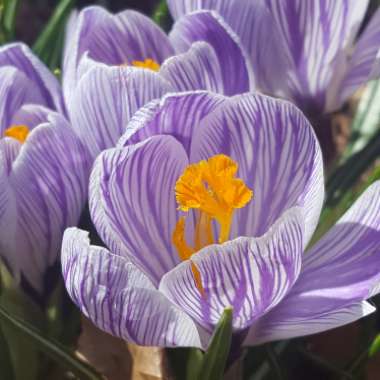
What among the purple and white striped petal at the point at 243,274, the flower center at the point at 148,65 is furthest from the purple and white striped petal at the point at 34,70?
the purple and white striped petal at the point at 243,274

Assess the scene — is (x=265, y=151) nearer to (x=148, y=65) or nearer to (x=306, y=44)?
(x=148, y=65)

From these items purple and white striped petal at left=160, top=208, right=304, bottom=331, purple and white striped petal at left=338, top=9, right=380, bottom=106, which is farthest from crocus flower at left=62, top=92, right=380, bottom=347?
purple and white striped petal at left=338, top=9, right=380, bottom=106

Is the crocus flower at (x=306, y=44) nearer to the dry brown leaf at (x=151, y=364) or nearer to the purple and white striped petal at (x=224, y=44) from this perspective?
the purple and white striped petal at (x=224, y=44)

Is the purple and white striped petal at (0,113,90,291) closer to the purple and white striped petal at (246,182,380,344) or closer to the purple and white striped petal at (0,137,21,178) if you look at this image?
the purple and white striped petal at (0,137,21,178)

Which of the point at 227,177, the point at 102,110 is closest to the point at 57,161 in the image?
the point at 102,110

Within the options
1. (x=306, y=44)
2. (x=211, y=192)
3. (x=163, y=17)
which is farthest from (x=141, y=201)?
(x=163, y=17)

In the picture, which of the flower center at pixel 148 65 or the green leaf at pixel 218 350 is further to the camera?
the flower center at pixel 148 65
